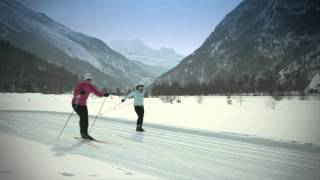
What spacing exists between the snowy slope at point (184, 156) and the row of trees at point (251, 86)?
27322 mm

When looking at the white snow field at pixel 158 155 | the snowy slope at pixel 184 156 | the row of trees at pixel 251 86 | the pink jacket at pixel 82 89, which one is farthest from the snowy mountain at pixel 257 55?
the pink jacket at pixel 82 89

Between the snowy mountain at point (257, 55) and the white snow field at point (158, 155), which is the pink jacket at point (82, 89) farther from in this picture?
the snowy mountain at point (257, 55)

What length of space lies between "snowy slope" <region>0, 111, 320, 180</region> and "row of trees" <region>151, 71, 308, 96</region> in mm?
27322

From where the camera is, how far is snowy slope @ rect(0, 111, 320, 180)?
6328mm

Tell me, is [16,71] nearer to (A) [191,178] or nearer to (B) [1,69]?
(B) [1,69]

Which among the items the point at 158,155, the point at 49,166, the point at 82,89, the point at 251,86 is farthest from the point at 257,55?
the point at 49,166

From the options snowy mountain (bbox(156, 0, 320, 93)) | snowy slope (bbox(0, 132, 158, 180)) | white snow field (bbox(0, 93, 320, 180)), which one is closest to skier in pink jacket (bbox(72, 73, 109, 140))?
white snow field (bbox(0, 93, 320, 180))

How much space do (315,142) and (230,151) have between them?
3.20 m

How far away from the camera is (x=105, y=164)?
6.48m

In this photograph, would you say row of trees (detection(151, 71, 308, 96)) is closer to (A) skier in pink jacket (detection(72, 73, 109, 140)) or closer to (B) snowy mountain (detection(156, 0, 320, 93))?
(B) snowy mountain (detection(156, 0, 320, 93))

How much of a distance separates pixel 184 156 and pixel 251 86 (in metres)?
52.6

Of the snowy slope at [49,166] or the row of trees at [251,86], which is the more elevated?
the row of trees at [251,86]

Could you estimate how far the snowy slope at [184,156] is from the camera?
633cm

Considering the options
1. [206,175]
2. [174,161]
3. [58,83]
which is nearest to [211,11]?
[174,161]
